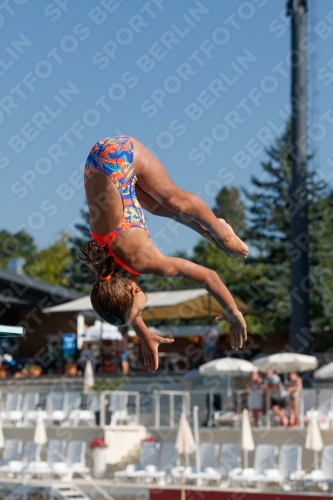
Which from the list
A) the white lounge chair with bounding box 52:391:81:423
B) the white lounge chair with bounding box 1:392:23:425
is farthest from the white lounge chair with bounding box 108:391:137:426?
the white lounge chair with bounding box 1:392:23:425

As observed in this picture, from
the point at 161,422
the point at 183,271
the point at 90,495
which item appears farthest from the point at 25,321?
the point at 183,271

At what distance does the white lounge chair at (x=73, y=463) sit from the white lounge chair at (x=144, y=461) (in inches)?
33.8

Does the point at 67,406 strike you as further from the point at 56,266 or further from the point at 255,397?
the point at 56,266

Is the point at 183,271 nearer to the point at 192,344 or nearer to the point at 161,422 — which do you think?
the point at 161,422

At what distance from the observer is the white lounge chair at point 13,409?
67.5 feet

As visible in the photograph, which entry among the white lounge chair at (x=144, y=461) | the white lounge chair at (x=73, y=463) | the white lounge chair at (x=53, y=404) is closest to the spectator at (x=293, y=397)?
the white lounge chair at (x=144, y=461)

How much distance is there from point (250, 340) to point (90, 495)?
1376 centimetres

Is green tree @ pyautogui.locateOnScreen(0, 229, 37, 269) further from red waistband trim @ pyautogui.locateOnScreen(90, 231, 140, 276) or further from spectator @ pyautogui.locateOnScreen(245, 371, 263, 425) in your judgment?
red waistband trim @ pyautogui.locateOnScreen(90, 231, 140, 276)

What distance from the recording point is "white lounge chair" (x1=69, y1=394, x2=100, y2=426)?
19859 millimetres

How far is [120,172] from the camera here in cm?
470

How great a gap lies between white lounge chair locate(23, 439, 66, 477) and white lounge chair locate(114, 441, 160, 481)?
1.47 meters

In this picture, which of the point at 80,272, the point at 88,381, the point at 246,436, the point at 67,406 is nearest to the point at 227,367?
the point at 246,436

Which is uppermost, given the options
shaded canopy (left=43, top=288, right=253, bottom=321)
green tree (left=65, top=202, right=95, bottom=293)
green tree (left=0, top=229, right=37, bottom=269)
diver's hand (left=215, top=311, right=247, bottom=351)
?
green tree (left=0, top=229, right=37, bottom=269)

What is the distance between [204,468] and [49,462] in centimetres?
357
